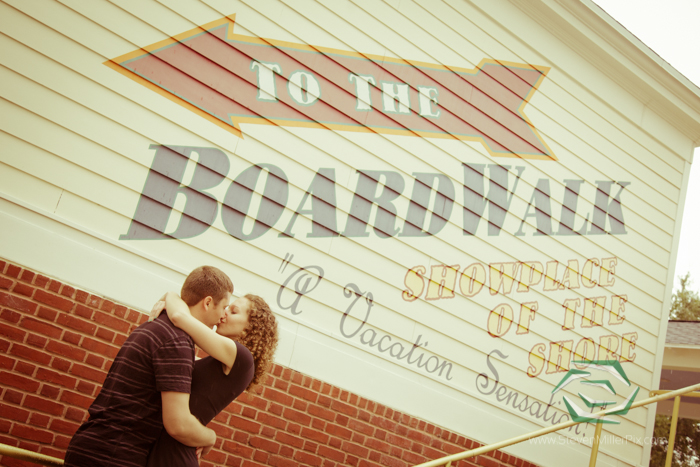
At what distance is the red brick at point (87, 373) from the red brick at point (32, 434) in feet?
1.24

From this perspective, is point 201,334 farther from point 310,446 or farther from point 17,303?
point 310,446

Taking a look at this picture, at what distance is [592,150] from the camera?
17.9 ft

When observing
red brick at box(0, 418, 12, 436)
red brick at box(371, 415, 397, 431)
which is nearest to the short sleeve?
red brick at box(0, 418, 12, 436)

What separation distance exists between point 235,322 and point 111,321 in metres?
1.58

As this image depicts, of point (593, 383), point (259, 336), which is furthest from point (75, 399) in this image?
point (593, 383)

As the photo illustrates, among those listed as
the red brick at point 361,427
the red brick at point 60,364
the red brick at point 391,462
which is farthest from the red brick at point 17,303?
the red brick at point 391,462

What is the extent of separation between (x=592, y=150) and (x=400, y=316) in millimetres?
3031

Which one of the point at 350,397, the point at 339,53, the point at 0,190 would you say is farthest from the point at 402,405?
the point at 0,190

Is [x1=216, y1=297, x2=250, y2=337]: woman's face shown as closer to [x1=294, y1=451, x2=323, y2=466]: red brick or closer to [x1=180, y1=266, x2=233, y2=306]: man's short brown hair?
[x1=180, y1=266, x2=233, y2=306]: man's short brown hair

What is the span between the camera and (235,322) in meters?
2.19

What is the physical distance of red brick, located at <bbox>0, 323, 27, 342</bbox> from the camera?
306cm

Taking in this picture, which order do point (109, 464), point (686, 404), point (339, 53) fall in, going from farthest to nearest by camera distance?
point (686, 404) < point (339, 53) < point (109, 464)

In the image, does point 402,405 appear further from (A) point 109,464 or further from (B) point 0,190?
(B) point 0,190

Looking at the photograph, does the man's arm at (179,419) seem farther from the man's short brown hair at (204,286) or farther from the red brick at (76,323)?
the red brick at (76,323)
